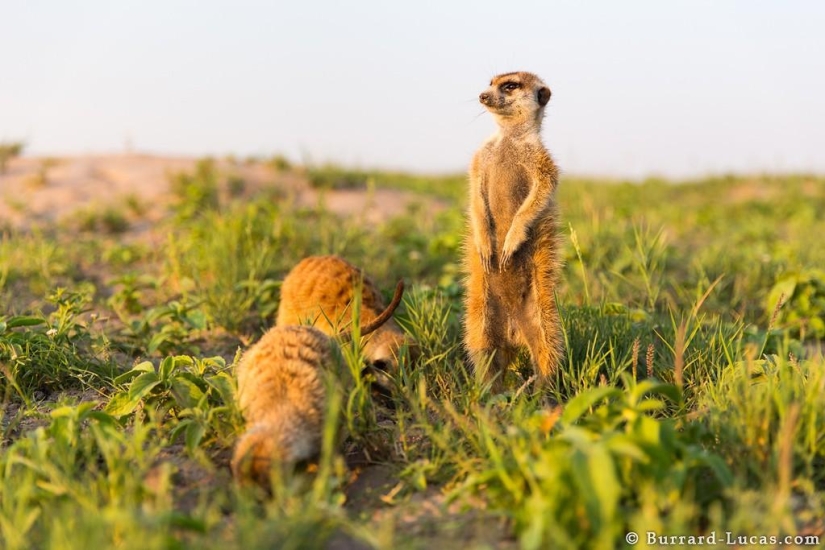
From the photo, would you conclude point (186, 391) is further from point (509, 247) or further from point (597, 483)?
point (597, 483)

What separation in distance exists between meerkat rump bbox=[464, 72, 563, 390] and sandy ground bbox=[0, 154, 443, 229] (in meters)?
4.06

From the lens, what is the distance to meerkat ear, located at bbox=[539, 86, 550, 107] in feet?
11.2

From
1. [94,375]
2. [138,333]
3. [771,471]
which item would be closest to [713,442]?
[771,471]

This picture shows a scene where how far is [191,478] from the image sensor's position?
2.48m

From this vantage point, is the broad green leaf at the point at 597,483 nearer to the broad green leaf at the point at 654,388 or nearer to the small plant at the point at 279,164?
the broad green leaf at the point at 654,388

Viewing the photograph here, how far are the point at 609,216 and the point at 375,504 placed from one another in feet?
15.8

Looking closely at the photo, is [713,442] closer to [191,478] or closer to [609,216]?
[191,478]

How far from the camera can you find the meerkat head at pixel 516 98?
3.40m

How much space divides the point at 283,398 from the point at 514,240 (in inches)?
50.0

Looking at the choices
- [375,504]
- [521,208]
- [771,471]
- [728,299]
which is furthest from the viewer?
[728,299]

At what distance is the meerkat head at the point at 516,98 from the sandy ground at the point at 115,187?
4060 millimetres

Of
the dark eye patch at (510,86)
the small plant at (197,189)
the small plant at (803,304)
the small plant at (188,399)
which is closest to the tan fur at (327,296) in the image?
the small plant at (188,399)

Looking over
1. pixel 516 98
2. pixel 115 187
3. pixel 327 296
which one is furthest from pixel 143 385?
pixel 115 187

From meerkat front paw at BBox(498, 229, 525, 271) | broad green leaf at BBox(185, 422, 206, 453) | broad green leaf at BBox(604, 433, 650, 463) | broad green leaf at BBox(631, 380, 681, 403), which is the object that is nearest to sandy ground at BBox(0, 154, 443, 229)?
meerkat front paw at BBox(498, 229, 525, 271)
